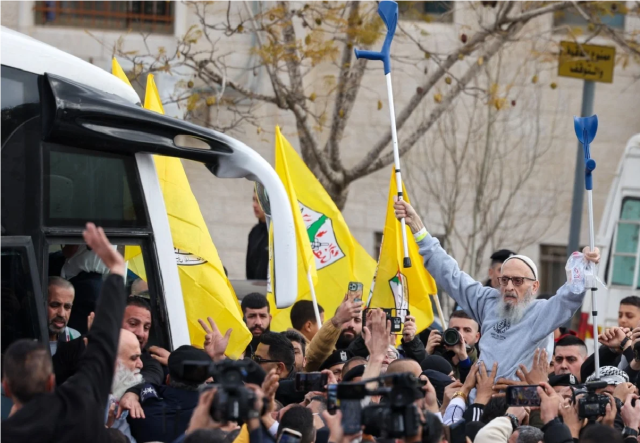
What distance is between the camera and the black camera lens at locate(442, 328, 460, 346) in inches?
294

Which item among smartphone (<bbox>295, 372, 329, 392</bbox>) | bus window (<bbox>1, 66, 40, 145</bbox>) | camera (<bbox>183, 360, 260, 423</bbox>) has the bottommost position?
smartphone (<bbox>295, 372, 329, 392</bbox>)

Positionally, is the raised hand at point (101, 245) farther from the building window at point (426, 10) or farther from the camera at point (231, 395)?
the building window at point (426, 10)

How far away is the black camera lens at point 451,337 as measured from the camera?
746 centimetres

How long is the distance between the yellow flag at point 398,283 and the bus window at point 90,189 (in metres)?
3.44

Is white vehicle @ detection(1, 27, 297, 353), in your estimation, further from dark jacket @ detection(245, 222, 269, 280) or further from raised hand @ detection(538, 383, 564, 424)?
dark jacket @ detection(245, 222, 269, 280)

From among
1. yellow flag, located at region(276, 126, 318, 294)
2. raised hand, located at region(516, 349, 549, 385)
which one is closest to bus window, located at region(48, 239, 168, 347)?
raised hand, located at region(516, 349, 549, 385)

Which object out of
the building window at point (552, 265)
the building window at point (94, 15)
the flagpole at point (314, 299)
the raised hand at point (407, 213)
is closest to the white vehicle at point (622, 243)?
the building window at point (552, 265)

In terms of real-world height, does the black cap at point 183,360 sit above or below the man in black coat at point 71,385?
below

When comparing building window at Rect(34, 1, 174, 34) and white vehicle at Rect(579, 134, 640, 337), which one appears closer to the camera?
white vehicle at Rect(579, 134, 640, 337)

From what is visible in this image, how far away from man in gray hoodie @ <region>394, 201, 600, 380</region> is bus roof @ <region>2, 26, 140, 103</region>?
6.94ft

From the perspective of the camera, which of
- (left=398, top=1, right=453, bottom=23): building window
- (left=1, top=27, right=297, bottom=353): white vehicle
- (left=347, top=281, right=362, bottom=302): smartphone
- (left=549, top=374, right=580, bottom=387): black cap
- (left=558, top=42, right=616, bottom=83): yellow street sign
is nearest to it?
(left=1, top=27, right=297, bottom=353): white vehicle

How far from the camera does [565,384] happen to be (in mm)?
6516

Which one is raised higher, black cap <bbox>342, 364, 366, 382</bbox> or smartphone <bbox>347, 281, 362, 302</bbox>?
smartphone <bbox>347, 281, 362, 302</bbox>

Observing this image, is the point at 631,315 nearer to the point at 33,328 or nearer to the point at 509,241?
the point at 33,328
